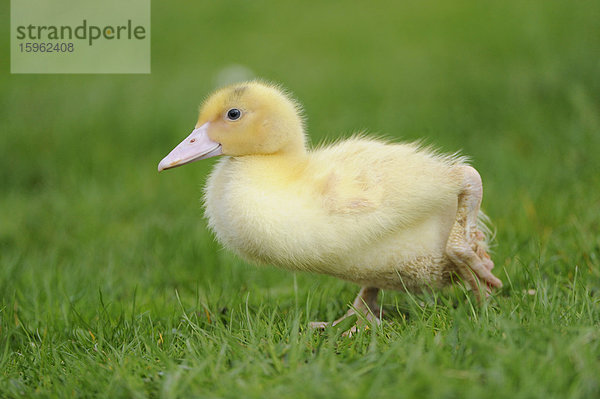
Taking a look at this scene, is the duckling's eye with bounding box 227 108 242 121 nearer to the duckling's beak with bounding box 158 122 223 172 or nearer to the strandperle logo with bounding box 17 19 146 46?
the duckling's beak with bounding box 158 122 223 172

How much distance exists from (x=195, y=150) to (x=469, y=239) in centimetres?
142

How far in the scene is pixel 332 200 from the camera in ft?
10.1

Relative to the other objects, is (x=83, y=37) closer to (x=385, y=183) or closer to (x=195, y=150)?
(x=195, y=150)

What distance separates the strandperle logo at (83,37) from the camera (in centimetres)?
899

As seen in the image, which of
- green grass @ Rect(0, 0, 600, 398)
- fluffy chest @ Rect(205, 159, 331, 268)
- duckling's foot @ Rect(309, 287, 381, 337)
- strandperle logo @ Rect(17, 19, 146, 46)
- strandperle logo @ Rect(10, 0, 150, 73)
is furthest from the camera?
strandperle logo @ Rect(10, 0, 150, 73)

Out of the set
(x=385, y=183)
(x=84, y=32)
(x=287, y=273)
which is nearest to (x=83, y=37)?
(x=84, y=32)

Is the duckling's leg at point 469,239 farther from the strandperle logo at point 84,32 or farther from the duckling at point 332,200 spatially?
the strandperle logo at point 84,32

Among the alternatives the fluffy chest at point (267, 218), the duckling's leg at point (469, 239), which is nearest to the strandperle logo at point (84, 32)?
the fluffy chest at point (267, 218)

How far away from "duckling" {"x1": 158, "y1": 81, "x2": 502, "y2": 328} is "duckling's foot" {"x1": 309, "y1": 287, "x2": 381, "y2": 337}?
5cm

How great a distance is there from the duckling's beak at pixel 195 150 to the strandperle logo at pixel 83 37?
19.3 ft

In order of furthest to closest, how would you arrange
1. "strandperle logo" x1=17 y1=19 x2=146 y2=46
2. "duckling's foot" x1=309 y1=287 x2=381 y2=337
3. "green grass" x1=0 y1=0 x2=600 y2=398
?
"strandperle logo" x1=17 y1=19 x2=146 y2=46
"duckling's foot" x1=309 y1=287 x2=381 y2=337
"green grass" x1=0 y1=0 x2=600 y2=398

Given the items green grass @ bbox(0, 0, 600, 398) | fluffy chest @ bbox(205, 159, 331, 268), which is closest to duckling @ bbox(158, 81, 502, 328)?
fluffy chest @ bbox(205, 159, 331, 268)

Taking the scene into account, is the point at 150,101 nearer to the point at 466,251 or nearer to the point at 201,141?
the point at 201,141

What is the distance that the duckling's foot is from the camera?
3283mm
